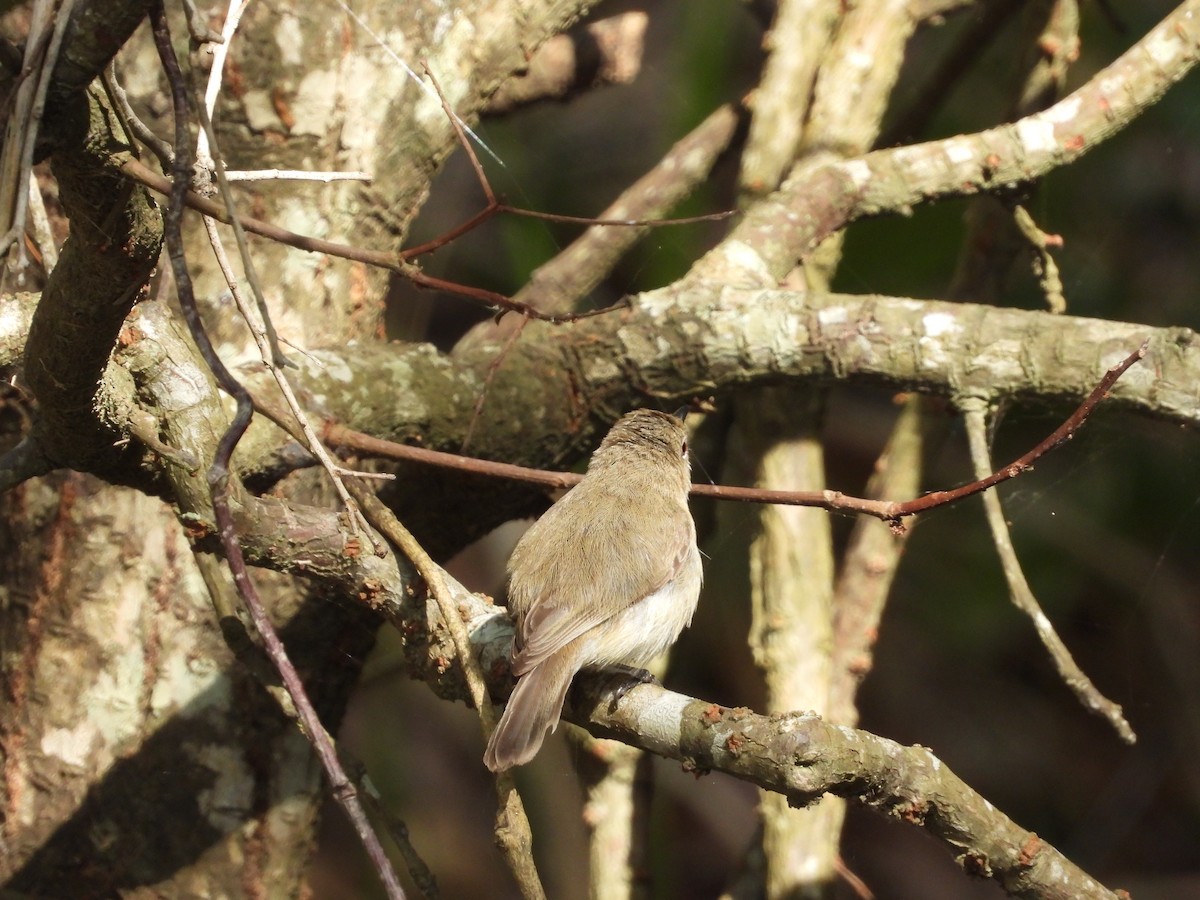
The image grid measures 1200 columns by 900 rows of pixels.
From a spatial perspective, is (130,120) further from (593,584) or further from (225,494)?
(593,584)

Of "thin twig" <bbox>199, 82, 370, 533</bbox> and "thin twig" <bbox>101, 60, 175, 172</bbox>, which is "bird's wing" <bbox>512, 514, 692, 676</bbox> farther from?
"thin twig" <bbox>101, 60, 175, 172</bbox>

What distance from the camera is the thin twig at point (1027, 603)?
2.51 m

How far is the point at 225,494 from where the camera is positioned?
1.29 meters

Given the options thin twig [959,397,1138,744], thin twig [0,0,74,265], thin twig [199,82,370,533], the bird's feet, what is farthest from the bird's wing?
thin twig [0,0,74,265]

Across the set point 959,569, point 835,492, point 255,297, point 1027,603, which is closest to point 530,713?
point 835,492

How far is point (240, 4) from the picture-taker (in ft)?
5.39

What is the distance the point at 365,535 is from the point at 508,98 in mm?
2251

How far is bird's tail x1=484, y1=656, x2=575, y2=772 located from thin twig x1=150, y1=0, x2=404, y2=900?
33.3 inches

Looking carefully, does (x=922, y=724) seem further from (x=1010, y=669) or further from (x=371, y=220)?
(x=371, y=220)

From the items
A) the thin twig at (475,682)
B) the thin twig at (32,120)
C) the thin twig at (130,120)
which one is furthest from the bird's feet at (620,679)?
the thin twig at (32,120)

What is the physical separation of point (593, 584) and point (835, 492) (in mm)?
742

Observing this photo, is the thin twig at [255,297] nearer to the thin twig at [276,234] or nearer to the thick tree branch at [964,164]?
the thin twig at [276,234]

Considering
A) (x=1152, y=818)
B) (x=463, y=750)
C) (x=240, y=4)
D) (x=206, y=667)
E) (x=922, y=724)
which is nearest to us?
(x=240, y=4)

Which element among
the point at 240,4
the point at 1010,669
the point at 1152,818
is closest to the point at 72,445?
the point at 240,4
